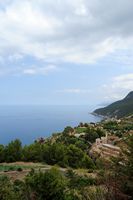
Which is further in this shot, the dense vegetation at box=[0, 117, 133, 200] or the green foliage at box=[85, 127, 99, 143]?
the green foliage at box=[85, 127, 99, 143]

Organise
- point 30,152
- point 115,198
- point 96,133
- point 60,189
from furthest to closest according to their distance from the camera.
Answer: point 96,133 → point 30,152 → point 60,189 → point 115,198

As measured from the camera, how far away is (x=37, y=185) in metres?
14.3

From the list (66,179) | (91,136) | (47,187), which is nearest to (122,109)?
(91,136)

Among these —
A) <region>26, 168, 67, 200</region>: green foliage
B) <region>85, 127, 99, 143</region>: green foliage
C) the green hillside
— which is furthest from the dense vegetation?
the green hillside

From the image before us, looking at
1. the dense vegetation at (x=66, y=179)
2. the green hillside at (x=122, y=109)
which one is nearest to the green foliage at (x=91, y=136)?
the dense vegetation at (x=66, y=179)

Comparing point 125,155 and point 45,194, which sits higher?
point 125,155

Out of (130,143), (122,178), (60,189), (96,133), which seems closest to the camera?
(122,178)

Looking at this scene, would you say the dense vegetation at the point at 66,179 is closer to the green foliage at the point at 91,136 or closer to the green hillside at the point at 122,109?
the green foliage at the point at 91,136

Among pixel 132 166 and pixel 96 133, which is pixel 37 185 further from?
pixel 96 133

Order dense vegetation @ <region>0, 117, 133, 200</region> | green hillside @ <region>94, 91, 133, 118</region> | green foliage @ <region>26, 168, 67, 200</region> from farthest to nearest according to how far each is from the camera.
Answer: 1. green hillside @ <region>94, 91, 133, 118</region>
2. green foliage @ <region>26, 168, 67, 200</region>
3. dense vegetation @ <region>0, 117, 133, 200</region>

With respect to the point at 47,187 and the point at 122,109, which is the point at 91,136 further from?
the point at 122,109

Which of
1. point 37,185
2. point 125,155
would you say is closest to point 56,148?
point 37,185

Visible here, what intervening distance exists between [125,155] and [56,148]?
25231 millimetres

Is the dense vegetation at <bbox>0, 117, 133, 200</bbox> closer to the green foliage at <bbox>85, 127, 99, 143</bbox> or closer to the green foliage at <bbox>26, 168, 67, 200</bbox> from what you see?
the green foliage at <bbox>26, 168, 67, 200</bbox>
